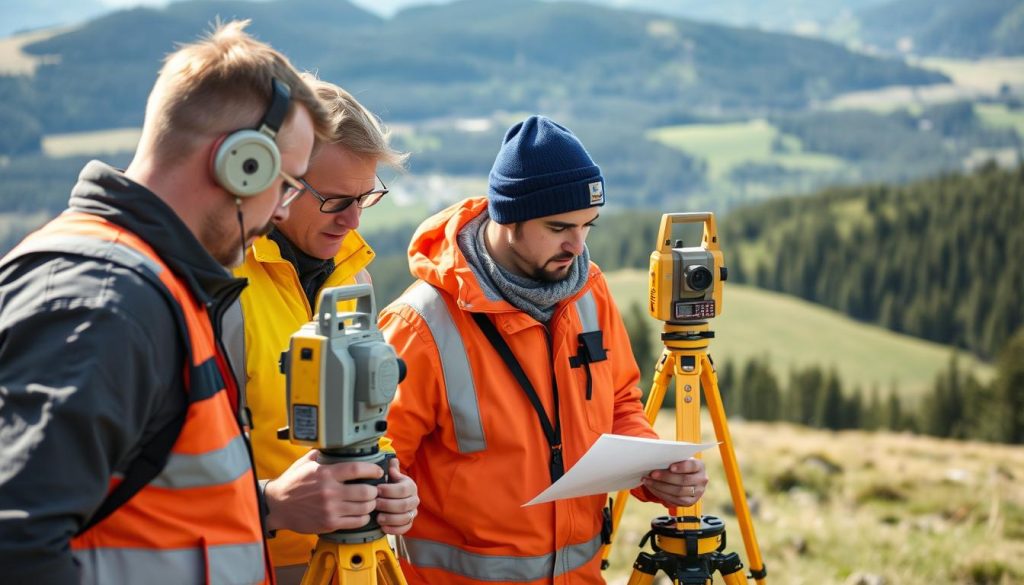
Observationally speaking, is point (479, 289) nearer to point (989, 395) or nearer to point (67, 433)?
point (67, 433)

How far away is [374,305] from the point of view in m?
2.32

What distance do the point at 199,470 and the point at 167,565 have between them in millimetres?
190

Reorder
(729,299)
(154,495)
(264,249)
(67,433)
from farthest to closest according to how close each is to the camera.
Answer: (729,299)
(264,249)
(154,495)
(67,433)

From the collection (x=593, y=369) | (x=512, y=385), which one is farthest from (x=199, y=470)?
(x=593, y=369)

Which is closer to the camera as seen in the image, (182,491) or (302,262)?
(182,491)

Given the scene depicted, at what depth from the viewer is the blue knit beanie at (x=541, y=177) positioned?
324 cm

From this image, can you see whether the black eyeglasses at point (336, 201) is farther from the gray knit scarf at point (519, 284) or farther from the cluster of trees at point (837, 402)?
the cluster of trees at point (837, 402)

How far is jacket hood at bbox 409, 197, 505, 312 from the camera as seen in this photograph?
315 centimetres

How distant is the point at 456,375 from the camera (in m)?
3.14

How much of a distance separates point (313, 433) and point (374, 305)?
1.11 feet

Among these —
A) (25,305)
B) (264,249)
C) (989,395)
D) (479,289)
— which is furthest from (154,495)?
(989,395)

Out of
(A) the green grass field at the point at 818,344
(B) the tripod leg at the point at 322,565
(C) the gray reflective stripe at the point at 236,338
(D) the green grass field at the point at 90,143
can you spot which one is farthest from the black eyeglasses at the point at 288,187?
(D) the green grass field at the point at 90,143

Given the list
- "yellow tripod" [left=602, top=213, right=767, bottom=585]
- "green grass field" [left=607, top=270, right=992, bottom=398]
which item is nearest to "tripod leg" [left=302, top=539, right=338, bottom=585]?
"yellow tripod" [left=602, top=213, right=767, bottom=585]

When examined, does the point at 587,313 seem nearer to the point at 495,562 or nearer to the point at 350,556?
the point at 495,562
